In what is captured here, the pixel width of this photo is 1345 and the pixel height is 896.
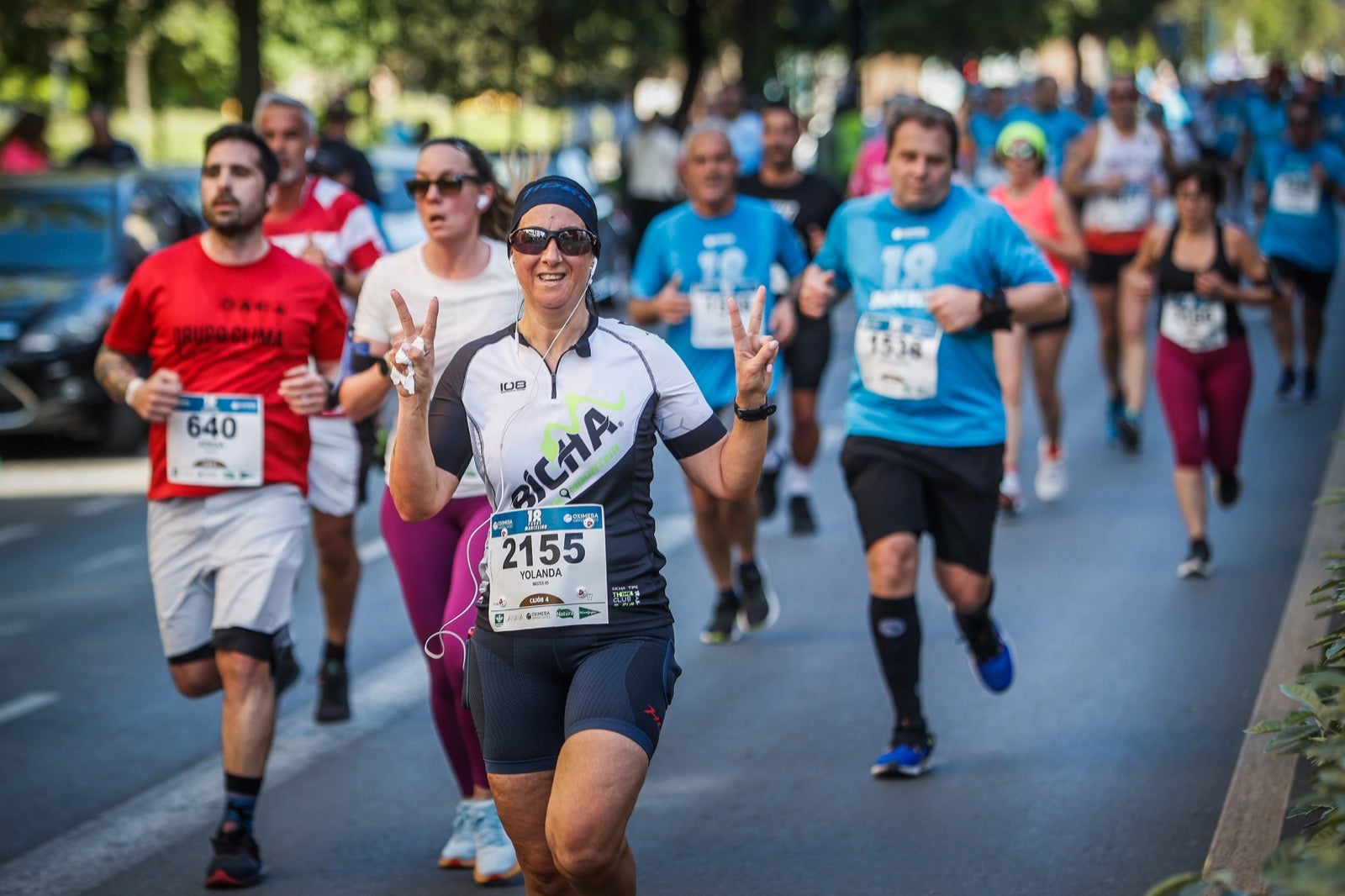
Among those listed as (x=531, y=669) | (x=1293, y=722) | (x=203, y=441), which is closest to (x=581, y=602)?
(x=531, y=669)

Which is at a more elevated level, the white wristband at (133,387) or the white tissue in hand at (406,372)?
the white tissue in hand at (406,372)

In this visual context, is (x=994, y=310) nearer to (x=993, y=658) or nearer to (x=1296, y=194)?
(x=993, y=658)

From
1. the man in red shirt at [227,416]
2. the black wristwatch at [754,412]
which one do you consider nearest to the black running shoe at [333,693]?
the man in red shirt at [227,416]

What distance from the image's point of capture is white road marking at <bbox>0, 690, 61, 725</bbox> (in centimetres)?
729

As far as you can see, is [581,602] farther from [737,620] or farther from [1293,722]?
[737,620]

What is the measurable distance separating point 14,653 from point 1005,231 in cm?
473

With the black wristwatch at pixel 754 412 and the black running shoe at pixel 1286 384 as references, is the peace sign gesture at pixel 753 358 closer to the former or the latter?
the black wristwatch at pixel 754 412

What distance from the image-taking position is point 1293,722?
3.82 meters

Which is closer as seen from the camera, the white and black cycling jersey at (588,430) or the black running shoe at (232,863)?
the white and black cycling jersey at (588,430)

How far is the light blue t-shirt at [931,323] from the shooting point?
20.4ft

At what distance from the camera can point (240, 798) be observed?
17.6ft

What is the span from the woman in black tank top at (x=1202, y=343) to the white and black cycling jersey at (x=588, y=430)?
16.8 feet

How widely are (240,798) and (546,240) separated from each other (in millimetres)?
2090

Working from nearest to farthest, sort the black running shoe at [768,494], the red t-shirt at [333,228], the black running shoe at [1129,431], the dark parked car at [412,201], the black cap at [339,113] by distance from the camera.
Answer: the red t-shirt at [333,228] → the black running shoe at [768,494] → the black running shoe at [1129,431] → the black cap at [339,113] → the dark parked car at [412,201]
